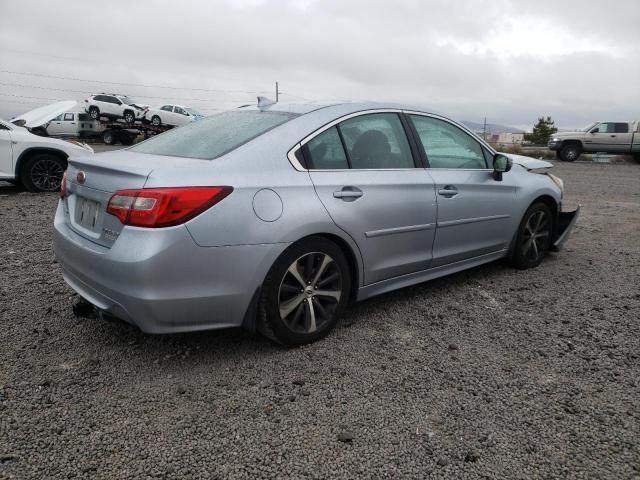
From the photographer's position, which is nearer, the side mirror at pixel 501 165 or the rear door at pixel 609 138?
the side mirror at pixel 501 165

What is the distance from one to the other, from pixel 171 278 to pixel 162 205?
0.36 meters

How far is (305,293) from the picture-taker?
3004 millimetres

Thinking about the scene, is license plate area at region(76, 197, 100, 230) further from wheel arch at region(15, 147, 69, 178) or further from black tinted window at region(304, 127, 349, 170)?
wheel arch at region(15, 147, 69, 178)

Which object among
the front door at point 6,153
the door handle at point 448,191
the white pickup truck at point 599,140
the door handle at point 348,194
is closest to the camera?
the door handle at point 348,194

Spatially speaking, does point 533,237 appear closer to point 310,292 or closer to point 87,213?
point 310,292

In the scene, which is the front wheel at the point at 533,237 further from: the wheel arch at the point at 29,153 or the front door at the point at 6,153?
the front door at the point at 6,153

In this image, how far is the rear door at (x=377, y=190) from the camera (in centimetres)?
309

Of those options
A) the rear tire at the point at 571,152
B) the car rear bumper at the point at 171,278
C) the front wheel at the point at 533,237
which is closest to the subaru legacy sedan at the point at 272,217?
the car rear bumper at the point at 171,278

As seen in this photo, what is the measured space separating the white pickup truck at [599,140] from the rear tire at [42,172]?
2060 cm

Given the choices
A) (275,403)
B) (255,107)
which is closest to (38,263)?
(255,107)

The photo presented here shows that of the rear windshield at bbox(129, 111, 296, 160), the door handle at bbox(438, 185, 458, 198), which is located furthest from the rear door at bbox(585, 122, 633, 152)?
the rear windshield at bbox(129, 111, 296, 160)

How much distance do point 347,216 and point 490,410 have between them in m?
1.32

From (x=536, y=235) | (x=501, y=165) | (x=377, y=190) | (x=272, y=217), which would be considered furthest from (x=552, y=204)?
(x=272, y=217)

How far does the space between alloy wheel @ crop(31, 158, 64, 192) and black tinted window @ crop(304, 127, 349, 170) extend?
278 inches
